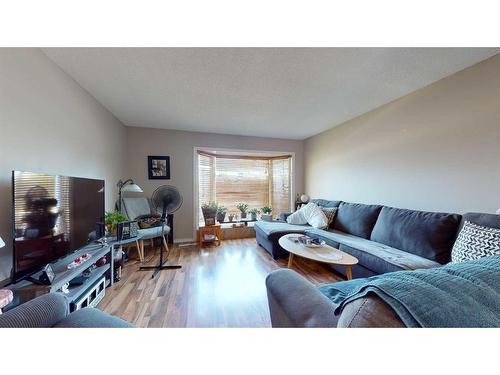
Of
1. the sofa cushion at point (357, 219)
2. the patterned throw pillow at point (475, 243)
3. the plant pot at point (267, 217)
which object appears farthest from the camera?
the plant pot at point (267, 217)

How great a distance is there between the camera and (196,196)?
145 inches

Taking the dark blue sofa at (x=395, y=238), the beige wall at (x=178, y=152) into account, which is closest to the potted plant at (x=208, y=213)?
the beige wall at (x=178, y=152)

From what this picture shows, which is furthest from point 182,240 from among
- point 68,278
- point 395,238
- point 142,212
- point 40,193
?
point 395,238

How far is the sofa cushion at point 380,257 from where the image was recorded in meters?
1.59

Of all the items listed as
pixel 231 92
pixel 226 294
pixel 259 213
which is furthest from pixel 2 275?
pixel 259 213

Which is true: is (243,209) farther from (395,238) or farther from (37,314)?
(37,314)

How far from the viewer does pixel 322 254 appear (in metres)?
1.85

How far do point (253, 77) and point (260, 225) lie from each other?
2.31 meters

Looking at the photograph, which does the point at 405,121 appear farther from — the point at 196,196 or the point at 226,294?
the point at 196,196

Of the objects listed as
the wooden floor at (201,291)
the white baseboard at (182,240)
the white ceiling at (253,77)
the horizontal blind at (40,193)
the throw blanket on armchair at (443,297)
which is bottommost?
the wooden floor at (201,291)

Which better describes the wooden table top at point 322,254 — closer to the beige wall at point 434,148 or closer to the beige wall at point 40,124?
the beige wall at point 434,148

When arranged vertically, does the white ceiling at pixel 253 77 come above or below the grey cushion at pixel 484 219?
above

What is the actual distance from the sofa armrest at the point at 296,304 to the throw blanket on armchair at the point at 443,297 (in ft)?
0.80
